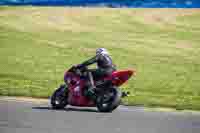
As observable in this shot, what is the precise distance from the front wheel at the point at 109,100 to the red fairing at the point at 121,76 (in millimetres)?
197

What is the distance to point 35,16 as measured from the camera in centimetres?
3045

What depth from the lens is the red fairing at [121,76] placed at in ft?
53.9

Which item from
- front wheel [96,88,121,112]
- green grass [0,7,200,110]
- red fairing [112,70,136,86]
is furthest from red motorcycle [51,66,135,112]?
green grass [0,7,200,110]

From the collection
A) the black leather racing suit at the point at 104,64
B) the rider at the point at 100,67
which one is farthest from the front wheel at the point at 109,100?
the black leather racing suit at the point at 104,64

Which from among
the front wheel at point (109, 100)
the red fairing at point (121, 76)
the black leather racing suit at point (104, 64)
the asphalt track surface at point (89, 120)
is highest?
the black leather racing suit at point (104, 64)

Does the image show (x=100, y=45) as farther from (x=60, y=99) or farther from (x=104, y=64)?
(x=104, y=64)

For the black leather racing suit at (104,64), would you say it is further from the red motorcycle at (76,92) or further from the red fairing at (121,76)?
the red fairing at (121,76)

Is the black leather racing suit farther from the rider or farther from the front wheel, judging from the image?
the front wheel

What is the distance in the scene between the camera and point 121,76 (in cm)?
1644

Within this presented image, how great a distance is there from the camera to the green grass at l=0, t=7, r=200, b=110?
75.5ft

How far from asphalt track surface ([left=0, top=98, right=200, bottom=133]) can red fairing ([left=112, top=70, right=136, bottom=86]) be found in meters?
0.73

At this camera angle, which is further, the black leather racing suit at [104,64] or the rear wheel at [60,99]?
the rear wheel at [60,99]

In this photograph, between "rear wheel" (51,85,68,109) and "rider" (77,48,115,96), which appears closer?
"rider" (77,48,115,96)

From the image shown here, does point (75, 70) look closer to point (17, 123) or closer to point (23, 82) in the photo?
point (17, 123)
